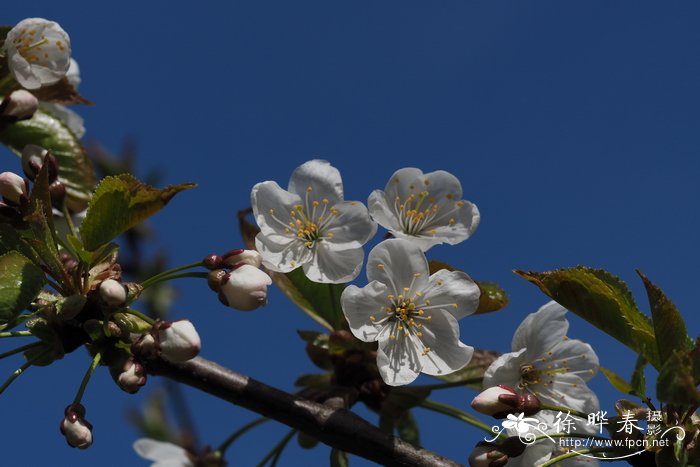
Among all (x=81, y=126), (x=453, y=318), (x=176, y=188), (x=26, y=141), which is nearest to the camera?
(x=176, y=188)

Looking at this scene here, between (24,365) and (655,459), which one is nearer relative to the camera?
(655,459)

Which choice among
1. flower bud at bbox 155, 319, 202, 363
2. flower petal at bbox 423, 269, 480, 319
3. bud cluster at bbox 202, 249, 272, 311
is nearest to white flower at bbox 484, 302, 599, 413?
flower petal at bbox 423, 269, 480, 319

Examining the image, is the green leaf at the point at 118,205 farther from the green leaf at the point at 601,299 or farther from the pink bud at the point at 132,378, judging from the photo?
the green leaf at the point at 601,299

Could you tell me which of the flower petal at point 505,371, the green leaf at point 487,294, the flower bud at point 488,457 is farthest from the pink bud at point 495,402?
the green leaf at point 487,294

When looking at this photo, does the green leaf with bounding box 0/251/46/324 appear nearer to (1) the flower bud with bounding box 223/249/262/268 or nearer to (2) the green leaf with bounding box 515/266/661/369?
(1) the flower bud with bounding box 223/249/262/268

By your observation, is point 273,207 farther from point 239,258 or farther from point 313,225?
point 239,258

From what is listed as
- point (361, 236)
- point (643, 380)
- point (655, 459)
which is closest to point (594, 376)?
point (643, 380)

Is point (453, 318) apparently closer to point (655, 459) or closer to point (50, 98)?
point (655, 459)
